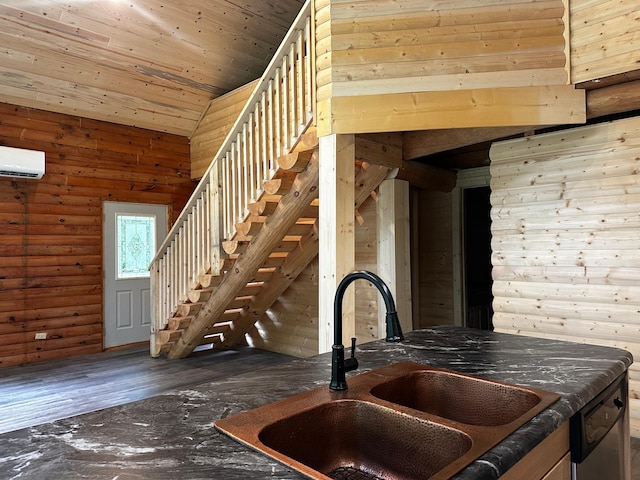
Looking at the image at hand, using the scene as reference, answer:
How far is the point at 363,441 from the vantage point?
1.35 metres

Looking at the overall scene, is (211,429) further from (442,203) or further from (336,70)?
(442,203)

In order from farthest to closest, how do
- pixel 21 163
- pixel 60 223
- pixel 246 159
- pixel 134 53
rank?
pixel 60 223, pixel 134 53, pixel 21 163, pixel 246 159

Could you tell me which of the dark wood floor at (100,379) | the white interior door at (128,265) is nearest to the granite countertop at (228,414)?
the dark wood floor at (100,379)

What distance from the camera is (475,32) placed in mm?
3057

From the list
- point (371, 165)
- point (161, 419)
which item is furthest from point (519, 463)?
point (371, 165)

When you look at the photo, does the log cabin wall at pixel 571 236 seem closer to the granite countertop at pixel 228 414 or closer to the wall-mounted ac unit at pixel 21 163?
the granite countertop at pixel 228 414

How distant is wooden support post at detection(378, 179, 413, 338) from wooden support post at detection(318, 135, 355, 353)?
1.09 m

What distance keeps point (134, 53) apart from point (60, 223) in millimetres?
2307

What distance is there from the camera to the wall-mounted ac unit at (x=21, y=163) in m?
5.15

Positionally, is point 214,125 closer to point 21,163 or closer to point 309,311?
point 21,163

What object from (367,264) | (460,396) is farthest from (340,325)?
(367,264)

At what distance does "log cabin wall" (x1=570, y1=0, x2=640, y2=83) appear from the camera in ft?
8.84

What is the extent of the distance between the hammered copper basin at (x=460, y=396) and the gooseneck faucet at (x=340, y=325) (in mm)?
122

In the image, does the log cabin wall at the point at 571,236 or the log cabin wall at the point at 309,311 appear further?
the log cabin wall at the point at 309,311
